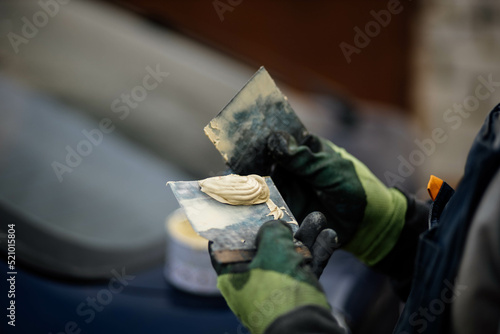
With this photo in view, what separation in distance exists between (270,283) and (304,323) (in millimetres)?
119

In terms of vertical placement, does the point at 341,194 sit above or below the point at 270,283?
above

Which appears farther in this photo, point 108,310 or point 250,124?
point 108,310

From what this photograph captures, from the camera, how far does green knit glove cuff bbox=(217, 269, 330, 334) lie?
0.95 m

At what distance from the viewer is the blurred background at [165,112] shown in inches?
73.6

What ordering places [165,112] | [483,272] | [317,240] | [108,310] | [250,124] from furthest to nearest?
[165,112] < [108,310] < [250,124] < [317,240] < [483,272]

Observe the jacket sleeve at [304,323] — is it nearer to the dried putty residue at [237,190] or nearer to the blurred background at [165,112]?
the dried putty residue at [237,190]

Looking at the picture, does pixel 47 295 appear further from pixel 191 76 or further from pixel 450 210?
pixel 191 76

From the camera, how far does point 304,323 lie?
90 centimetres

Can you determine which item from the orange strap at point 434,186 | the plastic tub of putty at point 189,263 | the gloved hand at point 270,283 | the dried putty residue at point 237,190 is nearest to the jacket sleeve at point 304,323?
the gloved hand at point 270,283

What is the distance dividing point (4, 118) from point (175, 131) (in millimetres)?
1095

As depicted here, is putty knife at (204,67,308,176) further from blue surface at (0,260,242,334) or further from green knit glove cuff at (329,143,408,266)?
blue surface at (0,260,242,334)

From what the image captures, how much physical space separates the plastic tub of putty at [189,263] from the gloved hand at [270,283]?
0.79 metres

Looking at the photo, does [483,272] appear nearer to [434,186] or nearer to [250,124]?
[434,186]

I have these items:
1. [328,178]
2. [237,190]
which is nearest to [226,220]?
[237,190]
